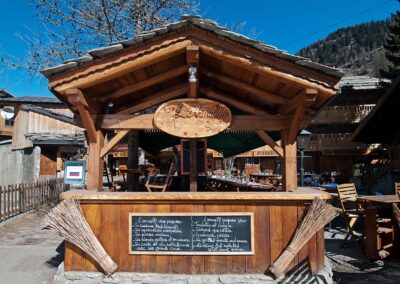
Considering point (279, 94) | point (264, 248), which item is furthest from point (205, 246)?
point (279, 94)

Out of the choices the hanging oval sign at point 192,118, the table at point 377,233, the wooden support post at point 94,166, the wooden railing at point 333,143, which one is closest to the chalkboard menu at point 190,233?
the wooden support post at point 94,166

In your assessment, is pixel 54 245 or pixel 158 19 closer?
pixel 54 245

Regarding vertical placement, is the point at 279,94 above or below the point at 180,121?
above

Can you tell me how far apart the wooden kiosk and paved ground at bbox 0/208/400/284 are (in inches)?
44.2

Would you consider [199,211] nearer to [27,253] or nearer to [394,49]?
A: [27,253]

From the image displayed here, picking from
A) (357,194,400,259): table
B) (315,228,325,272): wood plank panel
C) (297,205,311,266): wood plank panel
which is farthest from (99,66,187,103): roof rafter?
(357,194,400,259): table

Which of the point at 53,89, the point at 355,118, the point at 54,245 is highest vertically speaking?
the point at 355,118

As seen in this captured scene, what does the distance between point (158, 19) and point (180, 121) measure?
28.4 feet

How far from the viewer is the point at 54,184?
54.5 feet

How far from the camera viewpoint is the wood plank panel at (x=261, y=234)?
17.3 feet

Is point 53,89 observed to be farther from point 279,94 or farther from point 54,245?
point 54,245

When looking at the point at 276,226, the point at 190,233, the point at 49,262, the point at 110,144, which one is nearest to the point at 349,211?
the point at 276,226

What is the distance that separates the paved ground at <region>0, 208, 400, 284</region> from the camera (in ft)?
19.3

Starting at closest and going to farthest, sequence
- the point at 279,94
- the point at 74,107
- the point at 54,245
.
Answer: the point at 74,107 → the point at 279,94 → the point at 54,245
